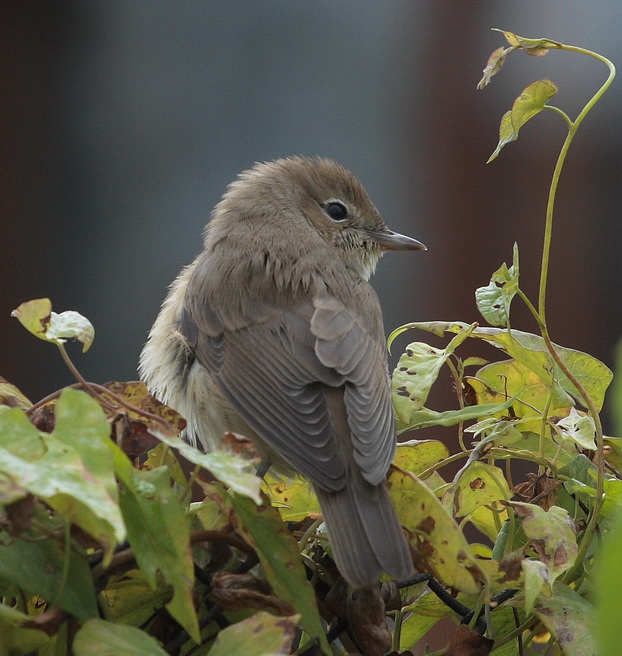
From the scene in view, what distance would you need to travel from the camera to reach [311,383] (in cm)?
188

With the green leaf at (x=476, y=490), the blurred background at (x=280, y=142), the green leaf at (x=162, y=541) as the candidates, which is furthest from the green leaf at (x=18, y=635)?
the blurred background at (x=280, y=142)

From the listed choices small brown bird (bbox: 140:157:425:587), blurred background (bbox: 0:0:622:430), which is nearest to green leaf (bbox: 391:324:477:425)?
small brown bird (bbox: 140:157:425:587)

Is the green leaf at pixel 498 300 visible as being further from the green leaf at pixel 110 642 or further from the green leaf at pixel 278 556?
the green leaf at pixel 110 642

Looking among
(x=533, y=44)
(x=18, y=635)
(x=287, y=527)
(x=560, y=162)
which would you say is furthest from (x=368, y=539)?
(x=533, y=44)

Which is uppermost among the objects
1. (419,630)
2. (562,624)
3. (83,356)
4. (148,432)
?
(148,432)

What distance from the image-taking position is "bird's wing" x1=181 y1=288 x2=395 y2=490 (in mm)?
1612

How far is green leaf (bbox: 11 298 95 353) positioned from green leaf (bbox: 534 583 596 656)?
2.06 feet

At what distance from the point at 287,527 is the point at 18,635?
355 mm

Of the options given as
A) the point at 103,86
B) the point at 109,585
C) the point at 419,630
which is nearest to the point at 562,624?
the point at 419,630

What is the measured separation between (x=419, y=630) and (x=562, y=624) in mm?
306

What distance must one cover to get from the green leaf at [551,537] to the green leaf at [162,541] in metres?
0.43

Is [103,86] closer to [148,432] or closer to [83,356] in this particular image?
[83,356]

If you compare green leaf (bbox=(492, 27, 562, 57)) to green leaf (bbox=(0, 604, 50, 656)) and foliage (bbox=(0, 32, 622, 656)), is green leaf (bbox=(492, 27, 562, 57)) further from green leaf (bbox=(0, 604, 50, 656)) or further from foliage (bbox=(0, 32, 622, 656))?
green leaf (bbox=(0, 604, 50, 656))

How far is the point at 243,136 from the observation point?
17.9ft
